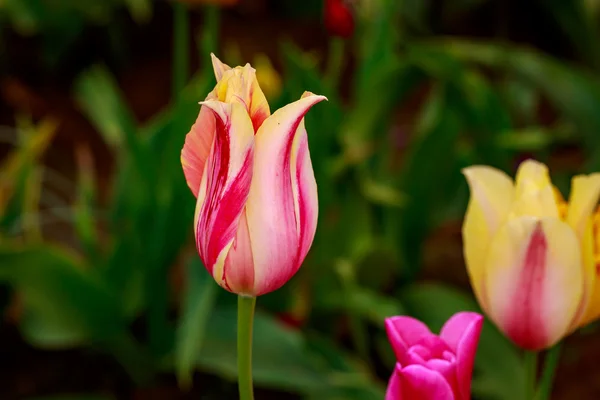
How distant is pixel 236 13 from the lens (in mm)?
2785

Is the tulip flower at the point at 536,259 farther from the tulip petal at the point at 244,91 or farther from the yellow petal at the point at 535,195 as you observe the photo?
the tulip petal at the point at 244,91

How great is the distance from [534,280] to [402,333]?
76mm

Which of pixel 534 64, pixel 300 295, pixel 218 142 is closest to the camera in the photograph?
pixel 218 142

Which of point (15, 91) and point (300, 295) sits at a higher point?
point (15, 91)

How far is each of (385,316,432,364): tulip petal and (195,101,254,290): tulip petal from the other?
0.06 metres

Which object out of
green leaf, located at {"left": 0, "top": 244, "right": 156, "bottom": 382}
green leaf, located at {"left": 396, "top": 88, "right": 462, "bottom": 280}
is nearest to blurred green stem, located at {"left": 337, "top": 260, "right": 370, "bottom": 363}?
green leaf, located at {"left": 396, "top": 88, "right": 462, "bottom": 280}

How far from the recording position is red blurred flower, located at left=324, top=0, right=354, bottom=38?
1.02 metres

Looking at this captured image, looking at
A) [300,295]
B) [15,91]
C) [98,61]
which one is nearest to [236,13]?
[98,61]

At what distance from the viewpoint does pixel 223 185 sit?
24cm

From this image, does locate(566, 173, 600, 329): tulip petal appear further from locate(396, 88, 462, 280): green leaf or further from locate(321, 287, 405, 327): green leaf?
locate(396, 88, 462, 280): green leaf

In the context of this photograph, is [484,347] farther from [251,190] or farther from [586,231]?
[251,190]

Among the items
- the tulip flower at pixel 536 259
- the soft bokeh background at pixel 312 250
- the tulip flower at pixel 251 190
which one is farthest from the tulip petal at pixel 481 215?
the soft bokeh background at pixel 312 250

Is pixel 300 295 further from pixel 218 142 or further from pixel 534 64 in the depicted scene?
pixel 218 142

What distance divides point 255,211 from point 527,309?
13 cm
